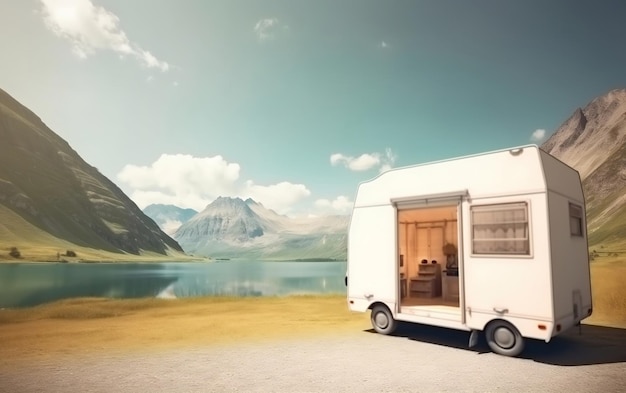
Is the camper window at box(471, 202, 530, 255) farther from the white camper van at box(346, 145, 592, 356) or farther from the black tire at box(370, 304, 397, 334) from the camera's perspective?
the black tire at box(370, 304, 397, 334)

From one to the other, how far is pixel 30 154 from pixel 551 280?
642 feet

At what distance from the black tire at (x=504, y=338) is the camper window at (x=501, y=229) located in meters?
1.76

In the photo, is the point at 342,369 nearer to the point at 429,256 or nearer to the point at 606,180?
the point at 429,256

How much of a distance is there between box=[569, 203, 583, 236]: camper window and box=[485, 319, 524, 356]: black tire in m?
3.17

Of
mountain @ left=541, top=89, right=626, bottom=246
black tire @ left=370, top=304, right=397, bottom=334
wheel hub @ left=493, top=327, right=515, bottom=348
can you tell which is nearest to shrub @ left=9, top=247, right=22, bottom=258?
black tire @ left=370, top=304, right=397, bottom=334

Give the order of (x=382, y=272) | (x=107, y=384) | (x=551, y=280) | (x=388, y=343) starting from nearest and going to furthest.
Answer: (x=107, y=384), (x=551, y=280), (x=388, y=343), (x=382, y=272)

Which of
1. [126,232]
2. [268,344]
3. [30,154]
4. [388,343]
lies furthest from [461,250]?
[30,154]

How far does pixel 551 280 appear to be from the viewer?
8953 millimetres

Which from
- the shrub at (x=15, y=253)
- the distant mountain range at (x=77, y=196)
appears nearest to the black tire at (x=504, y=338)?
the distant mountain range at (x=77, y=196)

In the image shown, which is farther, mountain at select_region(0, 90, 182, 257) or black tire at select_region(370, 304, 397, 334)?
mountain at select_region(0, 90, 182, 257)

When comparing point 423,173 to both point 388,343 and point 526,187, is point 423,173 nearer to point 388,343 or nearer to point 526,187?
point 526,187

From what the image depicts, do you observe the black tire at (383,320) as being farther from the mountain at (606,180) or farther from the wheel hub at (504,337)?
the mountain at (606,180)

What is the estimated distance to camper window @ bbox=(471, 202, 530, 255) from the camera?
9.52 m

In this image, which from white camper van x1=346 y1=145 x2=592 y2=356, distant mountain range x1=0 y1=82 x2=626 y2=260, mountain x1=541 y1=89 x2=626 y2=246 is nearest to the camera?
white camper van x1=346 y1=145 x2=592 y2=356
